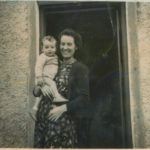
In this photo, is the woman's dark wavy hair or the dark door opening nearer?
the dark door opening

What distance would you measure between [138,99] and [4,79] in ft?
5.96

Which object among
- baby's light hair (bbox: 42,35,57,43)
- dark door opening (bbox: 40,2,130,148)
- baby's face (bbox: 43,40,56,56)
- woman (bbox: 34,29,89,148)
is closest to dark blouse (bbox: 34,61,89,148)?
woman (bbox: 34,29,89,148)

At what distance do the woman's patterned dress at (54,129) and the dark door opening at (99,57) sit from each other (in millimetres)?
208

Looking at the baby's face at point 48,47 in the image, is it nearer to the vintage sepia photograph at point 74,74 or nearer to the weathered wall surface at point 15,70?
the vintage sepia photograph at point 74,74

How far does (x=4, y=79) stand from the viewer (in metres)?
3.68

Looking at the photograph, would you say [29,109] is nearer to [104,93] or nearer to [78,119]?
[78,119]

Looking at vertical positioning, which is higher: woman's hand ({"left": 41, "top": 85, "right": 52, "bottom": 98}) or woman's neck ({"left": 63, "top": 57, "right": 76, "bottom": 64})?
woman's neck ({"left": 63, "top": 57, "right": 76, "bottom": 64})

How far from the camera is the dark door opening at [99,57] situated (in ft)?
11.6

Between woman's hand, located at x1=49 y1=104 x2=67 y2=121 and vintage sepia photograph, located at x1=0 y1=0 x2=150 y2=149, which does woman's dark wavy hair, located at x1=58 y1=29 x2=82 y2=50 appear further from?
woman's hand, located at x1=49 y1=104 x2=67 y2=121

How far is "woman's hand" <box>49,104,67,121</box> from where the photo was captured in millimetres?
3574

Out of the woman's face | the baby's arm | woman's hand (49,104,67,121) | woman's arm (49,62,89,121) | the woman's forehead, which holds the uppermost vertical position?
the woman's forehead

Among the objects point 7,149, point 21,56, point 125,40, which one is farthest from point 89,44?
point 7,149

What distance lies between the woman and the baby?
0.22 feet

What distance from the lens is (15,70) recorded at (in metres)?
3.70
